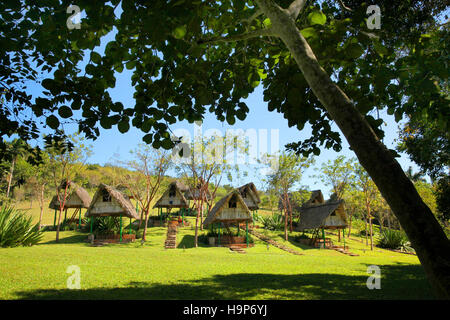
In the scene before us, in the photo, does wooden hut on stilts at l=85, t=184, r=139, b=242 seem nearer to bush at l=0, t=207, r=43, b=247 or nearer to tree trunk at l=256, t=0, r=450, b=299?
bush at l=0, t=207, r=43, b=247

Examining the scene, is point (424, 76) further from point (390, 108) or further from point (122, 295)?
point (122, 295)

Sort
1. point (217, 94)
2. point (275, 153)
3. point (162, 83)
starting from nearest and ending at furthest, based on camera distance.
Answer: point (162, 83) → point (217, 94) → point (275, 153)

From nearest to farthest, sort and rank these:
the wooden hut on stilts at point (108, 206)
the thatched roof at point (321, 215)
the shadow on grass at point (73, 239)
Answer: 1. the shadow on grass at point (73, 239)
2. the wooden hut on stilts at point (108, 206)
3. the thatched roof at point (321, 215)

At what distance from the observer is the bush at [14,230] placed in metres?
13.0

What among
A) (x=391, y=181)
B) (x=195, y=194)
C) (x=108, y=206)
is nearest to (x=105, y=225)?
(x=108, y=206)

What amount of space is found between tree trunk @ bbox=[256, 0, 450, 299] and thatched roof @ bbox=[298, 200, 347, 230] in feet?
76.2

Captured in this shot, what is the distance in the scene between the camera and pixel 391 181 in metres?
1.64

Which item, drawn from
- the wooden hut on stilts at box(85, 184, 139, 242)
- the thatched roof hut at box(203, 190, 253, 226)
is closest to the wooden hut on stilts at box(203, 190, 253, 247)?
the thatched roof hut at box(203, 190, 253, 226)

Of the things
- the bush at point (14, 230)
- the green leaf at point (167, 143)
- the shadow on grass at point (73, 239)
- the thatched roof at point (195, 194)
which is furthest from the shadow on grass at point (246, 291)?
the thatched roof at point (195, 194)

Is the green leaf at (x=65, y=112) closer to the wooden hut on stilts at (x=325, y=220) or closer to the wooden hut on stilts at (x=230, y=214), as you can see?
the wooden hut on stilts at (x=230, y=214)

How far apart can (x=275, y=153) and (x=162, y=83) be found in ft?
89.2

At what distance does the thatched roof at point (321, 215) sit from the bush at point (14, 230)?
2218cm

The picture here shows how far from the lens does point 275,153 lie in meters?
29.7

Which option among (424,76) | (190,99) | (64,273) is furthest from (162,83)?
(64,273)
